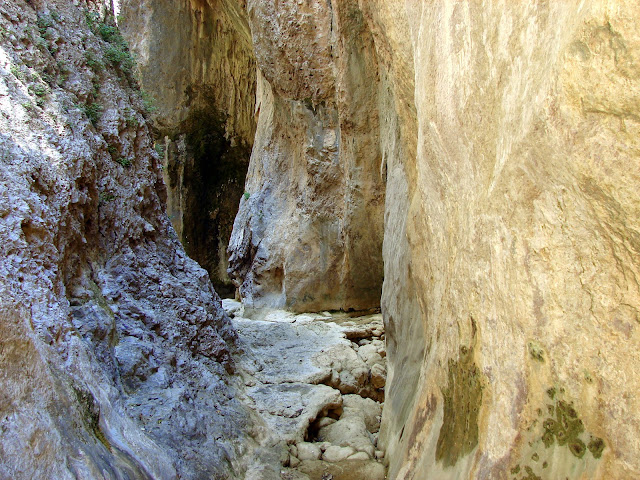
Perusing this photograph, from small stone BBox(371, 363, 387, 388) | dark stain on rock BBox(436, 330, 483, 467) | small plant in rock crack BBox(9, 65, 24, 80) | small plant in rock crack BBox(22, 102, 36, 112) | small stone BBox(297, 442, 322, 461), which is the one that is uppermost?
small plant in rock crack BBox(9, 65, 24, 80)

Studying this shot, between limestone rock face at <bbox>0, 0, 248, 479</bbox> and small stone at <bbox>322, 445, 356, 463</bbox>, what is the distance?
79cm

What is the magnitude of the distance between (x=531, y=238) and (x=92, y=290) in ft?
12.3

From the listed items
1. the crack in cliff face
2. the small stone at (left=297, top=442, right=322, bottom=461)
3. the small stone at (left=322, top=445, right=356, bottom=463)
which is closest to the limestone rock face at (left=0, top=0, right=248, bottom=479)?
the small stone at (left=297, top=442, right=322, bottom=461)

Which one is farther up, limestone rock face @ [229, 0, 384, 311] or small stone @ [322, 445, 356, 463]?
limestone rock face @ [229, 0, 384, 311]

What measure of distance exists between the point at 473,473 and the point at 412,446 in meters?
1.23

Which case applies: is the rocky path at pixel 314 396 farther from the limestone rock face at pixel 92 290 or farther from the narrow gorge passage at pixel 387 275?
the limestone rock face at pixel 92 290

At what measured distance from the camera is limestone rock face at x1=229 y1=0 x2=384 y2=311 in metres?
9.73

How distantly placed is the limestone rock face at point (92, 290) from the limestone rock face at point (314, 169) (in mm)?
4058

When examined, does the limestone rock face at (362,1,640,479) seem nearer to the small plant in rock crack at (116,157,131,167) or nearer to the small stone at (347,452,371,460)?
the small stone at (347,452,371,460)

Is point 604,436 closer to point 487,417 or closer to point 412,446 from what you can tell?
point 487,417

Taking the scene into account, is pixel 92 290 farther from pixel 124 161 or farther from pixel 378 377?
pixel 378 377

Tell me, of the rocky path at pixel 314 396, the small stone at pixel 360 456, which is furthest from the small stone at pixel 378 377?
the small stone at pixel 360 456

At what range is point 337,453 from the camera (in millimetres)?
5039

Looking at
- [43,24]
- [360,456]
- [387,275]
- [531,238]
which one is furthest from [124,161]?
[531,238]
